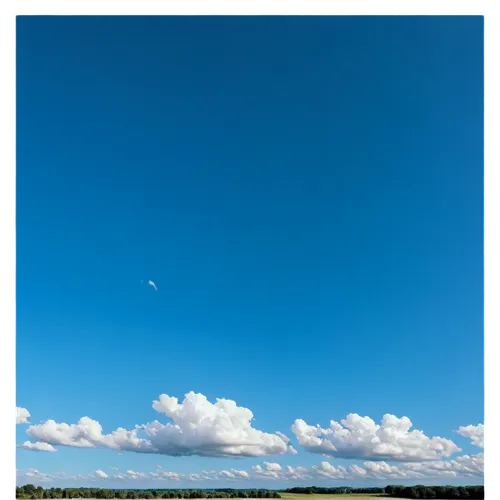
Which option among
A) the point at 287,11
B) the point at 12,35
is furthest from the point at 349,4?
the point at 12,35

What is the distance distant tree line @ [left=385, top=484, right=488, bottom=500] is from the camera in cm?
1177

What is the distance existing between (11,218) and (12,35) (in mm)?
2681

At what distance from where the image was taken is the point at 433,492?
1218 centimetres

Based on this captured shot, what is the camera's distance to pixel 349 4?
7387mm

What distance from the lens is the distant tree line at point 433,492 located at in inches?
464

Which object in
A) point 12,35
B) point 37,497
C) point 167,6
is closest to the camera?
point 167,6

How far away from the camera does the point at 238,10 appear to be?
24.7ft

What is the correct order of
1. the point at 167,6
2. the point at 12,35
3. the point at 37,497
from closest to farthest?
the point at 167,6 → the point at 12,35 → the point at 37,497
